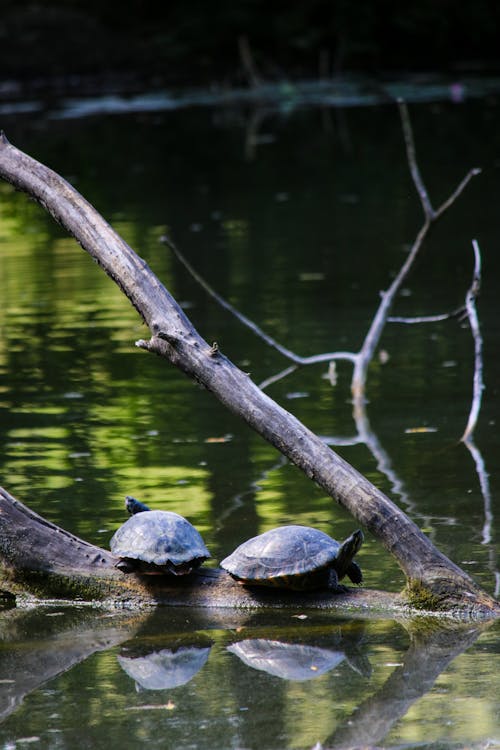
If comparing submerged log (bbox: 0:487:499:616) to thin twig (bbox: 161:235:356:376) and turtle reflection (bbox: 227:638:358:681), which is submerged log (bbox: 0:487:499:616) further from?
thin twig (bbox: 161:235:356:376)

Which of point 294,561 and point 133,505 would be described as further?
point 133,505

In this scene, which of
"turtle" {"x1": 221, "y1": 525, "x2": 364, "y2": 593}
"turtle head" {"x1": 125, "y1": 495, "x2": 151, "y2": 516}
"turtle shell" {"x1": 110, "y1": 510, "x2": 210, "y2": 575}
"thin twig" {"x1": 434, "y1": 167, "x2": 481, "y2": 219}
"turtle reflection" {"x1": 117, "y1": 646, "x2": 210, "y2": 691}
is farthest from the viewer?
"thin twig" {"x1": 434, "y1": 167, "x2": 481, "y2": 219}

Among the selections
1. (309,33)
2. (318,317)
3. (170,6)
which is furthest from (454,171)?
(170,6)

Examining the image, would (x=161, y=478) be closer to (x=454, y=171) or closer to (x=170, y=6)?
(x=454, y=171)

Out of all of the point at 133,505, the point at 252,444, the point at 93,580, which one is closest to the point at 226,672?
the point at 93,580

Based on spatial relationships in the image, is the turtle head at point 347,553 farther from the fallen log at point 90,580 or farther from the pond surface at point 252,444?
the pond surface at point 252,444

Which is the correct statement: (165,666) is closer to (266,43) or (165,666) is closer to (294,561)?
(294,561)

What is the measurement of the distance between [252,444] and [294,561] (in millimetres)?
2850

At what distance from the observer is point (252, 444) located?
27.5ft

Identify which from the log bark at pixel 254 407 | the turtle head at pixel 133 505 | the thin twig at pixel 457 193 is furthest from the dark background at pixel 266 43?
the turtle head at pixel 133 505

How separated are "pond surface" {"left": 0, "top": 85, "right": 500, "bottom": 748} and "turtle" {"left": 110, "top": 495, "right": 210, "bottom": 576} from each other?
0.67 ft

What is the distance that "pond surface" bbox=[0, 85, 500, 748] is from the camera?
468 cm

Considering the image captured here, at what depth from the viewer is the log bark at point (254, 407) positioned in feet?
17.7

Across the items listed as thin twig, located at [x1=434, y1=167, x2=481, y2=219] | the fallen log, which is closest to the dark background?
thin twig, located at [x1=434, y1=167, x2=481, y2=219]
